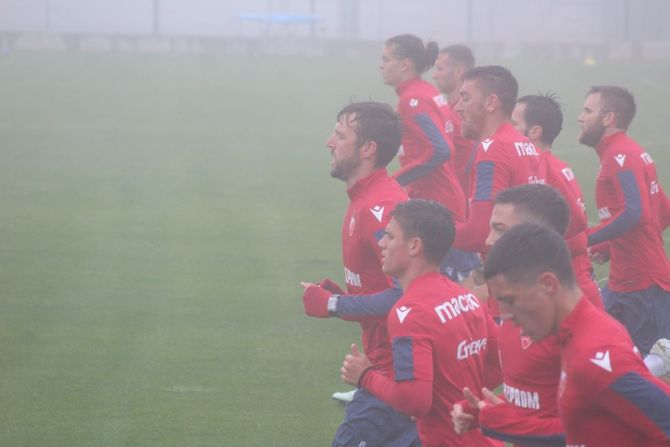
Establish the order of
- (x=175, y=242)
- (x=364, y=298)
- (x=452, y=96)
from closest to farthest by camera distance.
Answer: (x=364, y=298)
(x=452, y=96)
(x=175, y=242)

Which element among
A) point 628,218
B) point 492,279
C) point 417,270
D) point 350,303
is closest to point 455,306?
point 417,270

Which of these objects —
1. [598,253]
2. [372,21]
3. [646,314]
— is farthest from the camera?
[372,21]

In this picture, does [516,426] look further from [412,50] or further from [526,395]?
[412,50]

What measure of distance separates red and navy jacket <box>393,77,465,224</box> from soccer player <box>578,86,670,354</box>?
1.48m

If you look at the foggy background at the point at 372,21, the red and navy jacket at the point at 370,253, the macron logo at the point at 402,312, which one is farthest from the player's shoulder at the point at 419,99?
the foggy background at the point at 372,21

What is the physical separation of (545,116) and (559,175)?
75 centimetres

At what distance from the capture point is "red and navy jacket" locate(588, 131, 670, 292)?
866cm

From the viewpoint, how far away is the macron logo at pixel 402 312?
5.41m

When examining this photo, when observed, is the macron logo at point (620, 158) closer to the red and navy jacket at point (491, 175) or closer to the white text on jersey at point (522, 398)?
the red and navy jacket at point (491, 175)

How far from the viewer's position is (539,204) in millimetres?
5602

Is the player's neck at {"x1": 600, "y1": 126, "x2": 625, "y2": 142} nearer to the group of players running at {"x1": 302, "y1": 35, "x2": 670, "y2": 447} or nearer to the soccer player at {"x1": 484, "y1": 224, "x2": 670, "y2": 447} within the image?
the group of players running at {"x1": 302, "y1": 35, "x2": 670, "y2": 447}

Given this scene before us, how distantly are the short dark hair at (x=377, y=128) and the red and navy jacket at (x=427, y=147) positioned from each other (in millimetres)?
2992

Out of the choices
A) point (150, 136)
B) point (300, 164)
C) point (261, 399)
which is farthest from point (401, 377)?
point (150, 136)

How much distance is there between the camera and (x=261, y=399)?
9531mm
